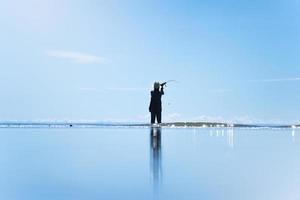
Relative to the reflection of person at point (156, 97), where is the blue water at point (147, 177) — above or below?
below

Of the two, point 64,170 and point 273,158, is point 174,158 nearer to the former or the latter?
point 273,158

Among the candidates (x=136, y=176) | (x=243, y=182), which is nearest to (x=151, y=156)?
(x=136, y=176)

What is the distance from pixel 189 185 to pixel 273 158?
652cm

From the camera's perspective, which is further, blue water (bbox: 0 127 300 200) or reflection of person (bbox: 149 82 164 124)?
reflection of person (bbox: 149 82 164 124)

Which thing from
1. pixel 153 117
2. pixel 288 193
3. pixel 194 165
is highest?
pixel 153 117

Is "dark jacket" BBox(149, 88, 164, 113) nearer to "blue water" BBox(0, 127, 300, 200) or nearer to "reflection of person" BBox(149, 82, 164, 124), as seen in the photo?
"reflection of person" BBox(149, 82, 164, 124)

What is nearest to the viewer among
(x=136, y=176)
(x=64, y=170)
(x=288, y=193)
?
(x=288, y=193)

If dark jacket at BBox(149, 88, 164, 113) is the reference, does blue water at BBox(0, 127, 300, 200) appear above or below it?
below

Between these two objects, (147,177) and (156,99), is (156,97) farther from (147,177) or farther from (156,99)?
→ (147,177)

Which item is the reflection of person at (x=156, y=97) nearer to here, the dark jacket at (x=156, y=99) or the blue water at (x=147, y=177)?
the dark jacket at (x=156, y=99)

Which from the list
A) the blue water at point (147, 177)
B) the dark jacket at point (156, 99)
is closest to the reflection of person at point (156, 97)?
the dark jacket at point (156, 99)

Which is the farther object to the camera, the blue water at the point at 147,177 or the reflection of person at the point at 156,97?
the reflection of person at the point at 156,97

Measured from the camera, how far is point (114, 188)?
984 centimetres

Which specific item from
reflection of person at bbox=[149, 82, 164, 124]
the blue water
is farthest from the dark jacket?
the blue water
